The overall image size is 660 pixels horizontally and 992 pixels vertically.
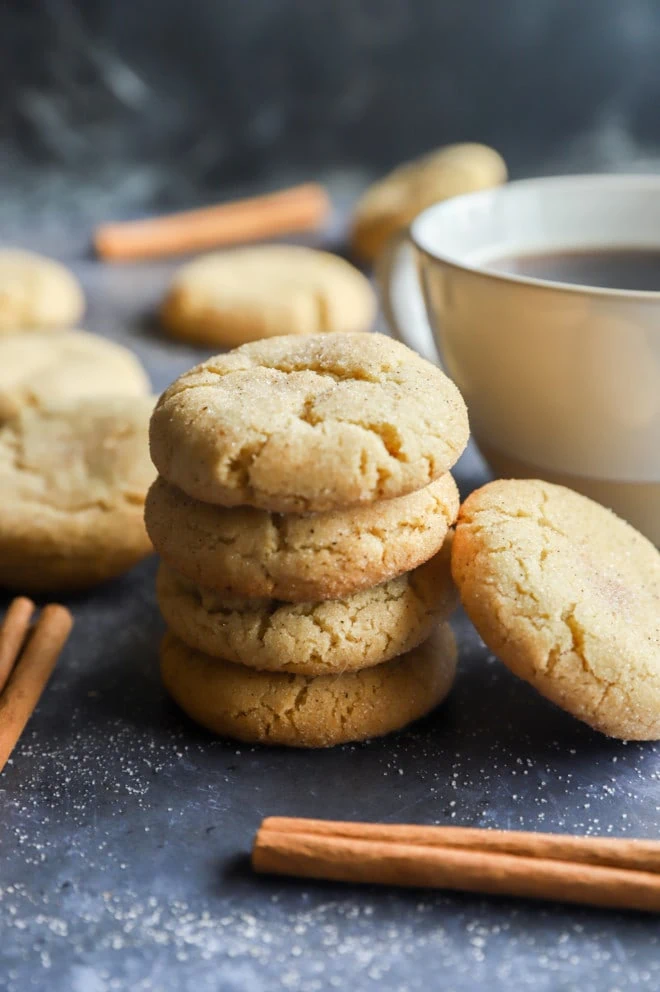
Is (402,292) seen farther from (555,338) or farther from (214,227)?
(214,227)

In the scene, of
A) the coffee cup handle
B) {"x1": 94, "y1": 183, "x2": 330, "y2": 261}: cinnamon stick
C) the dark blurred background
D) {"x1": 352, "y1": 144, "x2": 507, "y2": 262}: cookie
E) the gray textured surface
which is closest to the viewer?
the gray textured surface

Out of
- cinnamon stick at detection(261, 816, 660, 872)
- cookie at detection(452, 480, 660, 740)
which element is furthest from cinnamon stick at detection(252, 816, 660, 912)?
cookie at detection(452, 480, 660, 740)

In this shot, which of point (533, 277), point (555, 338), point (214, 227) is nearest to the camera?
point (555, 338)

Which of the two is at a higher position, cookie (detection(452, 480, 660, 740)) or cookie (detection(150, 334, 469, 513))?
cookie (detection(150, 334, 469, 513))

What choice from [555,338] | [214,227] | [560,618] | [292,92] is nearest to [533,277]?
[555,338]

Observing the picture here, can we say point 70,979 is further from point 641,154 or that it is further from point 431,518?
point 641,154

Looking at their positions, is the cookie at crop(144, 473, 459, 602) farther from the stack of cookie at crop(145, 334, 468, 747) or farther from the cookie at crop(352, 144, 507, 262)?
the cookie at crop(352, 144, 507, 262)

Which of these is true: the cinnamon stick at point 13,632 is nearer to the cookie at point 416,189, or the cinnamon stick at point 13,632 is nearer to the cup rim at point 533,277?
the cup rim at point 533,277
